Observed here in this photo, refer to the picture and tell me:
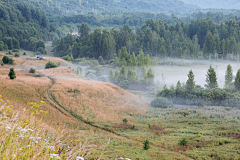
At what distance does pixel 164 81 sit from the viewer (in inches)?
3839

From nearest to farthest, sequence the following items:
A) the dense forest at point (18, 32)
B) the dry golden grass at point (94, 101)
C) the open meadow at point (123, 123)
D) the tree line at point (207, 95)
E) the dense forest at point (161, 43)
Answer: the open meadow at point (123, 123), the dry golden grass at point (94, 101), the tree line at point (207, 95), the dense forest at point (161, 43), the dense forest at point (18, 32)

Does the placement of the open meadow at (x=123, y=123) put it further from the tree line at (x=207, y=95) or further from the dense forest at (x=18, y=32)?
the dense forest at (x=18, y=32)

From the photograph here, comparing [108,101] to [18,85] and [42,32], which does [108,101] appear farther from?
Result: [42,32]

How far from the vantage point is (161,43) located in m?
137

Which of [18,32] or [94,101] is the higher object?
[18,32]

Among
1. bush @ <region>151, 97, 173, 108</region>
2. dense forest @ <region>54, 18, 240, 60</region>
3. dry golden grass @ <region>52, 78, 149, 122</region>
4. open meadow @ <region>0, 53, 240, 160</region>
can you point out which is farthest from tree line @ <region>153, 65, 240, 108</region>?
dense forest @ <region>54, 18, 240, 60</region>

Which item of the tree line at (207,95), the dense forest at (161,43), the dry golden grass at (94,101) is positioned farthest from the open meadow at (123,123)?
the dense forest at (161,43)

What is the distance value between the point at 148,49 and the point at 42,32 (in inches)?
4275

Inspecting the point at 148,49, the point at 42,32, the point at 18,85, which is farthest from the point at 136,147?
the point at 42,32

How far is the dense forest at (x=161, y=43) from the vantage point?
4980 inches

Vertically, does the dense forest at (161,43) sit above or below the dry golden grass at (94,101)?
above

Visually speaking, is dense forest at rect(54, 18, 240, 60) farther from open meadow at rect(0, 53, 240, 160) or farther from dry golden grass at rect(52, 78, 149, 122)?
open meadow at rect(0, 53, 240, 160)

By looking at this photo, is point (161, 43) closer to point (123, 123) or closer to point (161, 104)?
point (161, 104)

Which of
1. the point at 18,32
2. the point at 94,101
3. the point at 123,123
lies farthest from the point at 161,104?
the point at 18,32
